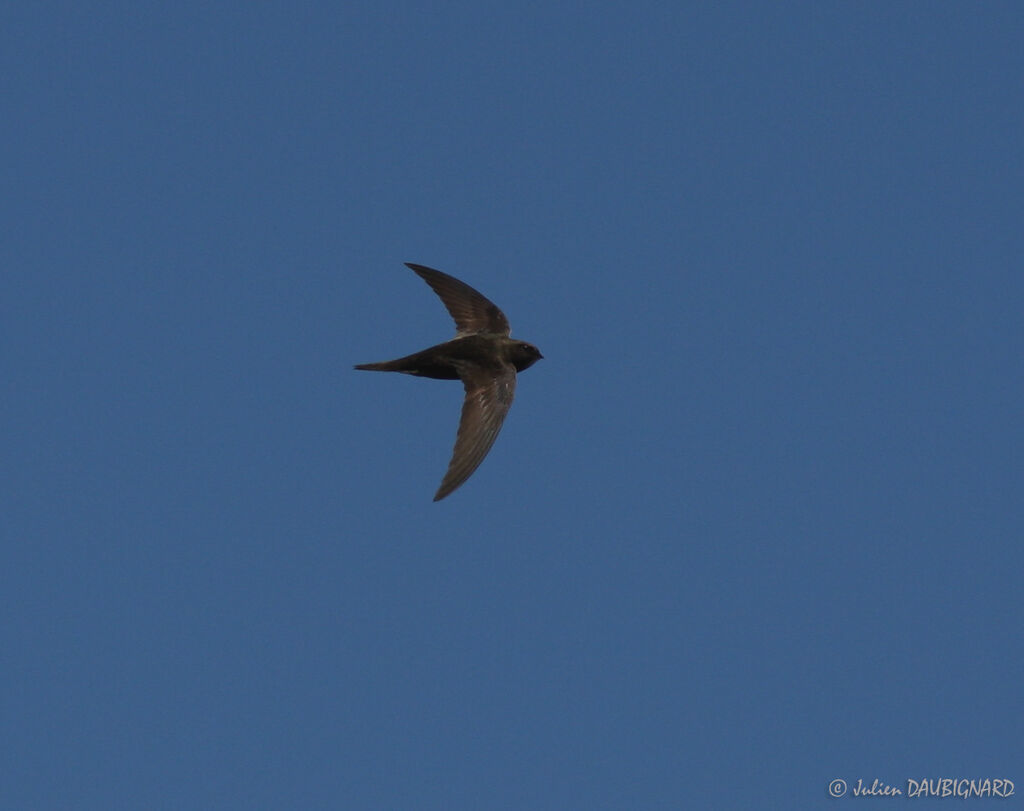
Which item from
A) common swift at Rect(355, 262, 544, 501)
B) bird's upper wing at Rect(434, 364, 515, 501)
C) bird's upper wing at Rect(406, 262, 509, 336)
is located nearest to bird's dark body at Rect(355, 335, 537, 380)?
common swift at Rect(355, 262, 544, 501)

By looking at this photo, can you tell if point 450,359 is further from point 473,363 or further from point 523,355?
point 523,355

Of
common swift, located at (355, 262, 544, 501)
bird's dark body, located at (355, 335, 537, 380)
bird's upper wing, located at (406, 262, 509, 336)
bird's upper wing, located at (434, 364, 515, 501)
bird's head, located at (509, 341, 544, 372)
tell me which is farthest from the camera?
bird's upper wing, located at (406, 262, 509, 336)

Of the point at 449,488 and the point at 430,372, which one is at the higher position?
the point at 430,372

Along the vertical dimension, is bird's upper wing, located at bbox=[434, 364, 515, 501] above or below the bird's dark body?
below

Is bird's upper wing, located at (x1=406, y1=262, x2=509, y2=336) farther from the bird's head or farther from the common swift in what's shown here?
the bird's head

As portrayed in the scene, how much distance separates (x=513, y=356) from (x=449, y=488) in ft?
15.1

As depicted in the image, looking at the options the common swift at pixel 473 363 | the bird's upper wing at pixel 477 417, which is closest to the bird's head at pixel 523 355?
the common swift at pixel 473 363

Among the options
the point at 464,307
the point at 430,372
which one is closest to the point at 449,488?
the point at 430,372

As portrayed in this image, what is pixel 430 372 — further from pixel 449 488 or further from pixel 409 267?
pixel 449 488

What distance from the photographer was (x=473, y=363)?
72.2 feet

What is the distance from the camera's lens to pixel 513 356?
22594 millimetres

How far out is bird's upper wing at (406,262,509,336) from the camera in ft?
76.7

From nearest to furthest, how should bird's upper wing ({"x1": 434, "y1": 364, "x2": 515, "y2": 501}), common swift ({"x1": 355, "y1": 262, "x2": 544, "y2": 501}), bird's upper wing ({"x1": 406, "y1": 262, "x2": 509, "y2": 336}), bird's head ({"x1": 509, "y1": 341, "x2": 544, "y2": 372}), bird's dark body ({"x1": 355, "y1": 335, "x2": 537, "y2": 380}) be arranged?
bird's upper wing ({"x1": 434, "y1": 364, "x2": 515, "y2": 501}), common swift ({"x1": 355, "y1": 262, "x2": 544, "y2": 501}), bird's dark body ({"x1": 355, "y1": 335, "x2": 537, "y2": 380}), bird's head ({"x1": 509, "y1": 341, "x2": 544, "y2": 372}), bird's upper wing ({"x1": 406, "y1": 262, "x2": 509, "y2": 336})

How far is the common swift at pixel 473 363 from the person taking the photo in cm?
1994
